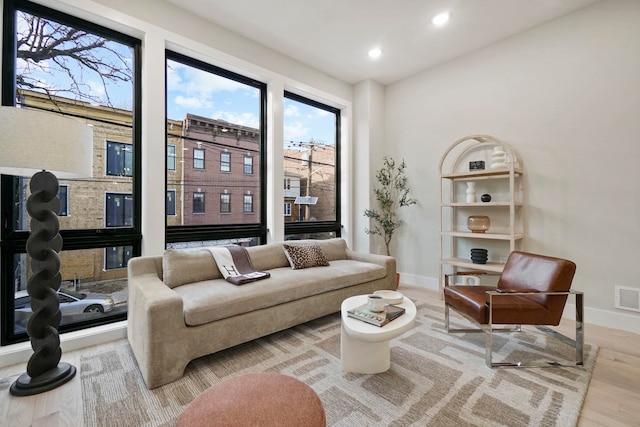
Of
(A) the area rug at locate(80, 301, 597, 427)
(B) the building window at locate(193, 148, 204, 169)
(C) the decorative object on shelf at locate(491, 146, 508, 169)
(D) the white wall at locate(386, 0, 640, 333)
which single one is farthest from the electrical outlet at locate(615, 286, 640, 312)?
(B) the building window at locate(193, 148, 204, 169)

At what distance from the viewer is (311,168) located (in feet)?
14.2

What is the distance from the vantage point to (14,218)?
2176 millimetres

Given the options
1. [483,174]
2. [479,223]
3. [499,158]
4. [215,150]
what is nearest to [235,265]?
[215,150]

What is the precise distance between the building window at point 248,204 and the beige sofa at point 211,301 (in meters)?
0.67

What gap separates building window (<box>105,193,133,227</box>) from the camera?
8.54 ft

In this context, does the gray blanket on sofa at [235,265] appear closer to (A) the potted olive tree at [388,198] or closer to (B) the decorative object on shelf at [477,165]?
(A) the potted olive tree at [388,198]

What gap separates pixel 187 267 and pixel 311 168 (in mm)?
2392

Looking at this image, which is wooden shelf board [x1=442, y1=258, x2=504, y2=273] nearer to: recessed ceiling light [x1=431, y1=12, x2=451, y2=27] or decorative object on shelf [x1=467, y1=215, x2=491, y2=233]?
decorative object on shelf [x1=467, y1=215, x2=491, y2=233]

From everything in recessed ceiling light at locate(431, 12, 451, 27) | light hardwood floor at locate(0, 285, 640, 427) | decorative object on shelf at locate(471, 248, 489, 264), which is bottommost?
light hardwood floor at locate(0, 285, 640, 427)

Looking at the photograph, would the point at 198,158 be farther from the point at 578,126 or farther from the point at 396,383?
the point at 578,126

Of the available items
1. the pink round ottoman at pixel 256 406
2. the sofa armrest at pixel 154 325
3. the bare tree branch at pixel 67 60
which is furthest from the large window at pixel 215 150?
the pink round ottoman at pixel 256 406

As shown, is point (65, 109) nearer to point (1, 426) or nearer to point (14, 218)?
point (14, 218)

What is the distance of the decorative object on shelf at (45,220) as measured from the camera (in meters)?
1.63

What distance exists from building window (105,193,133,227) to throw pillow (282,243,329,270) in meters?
1.57
